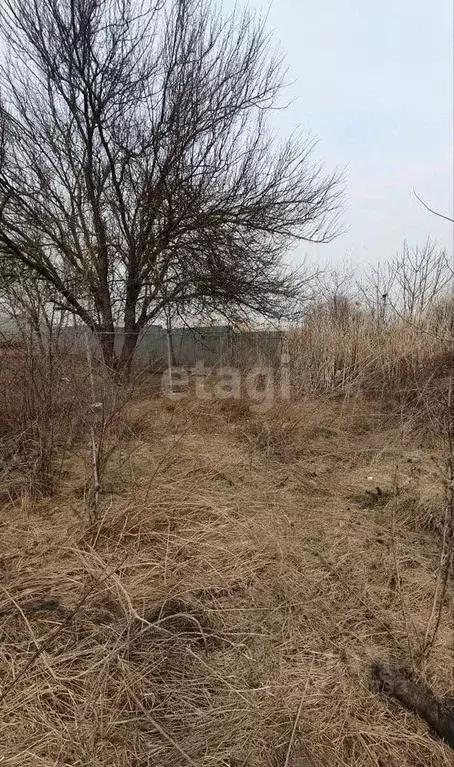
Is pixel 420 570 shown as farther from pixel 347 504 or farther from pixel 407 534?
pixel 347 504


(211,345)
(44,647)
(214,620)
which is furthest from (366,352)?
(44,647)

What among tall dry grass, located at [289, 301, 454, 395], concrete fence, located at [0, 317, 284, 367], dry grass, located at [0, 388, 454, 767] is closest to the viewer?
dry grass, located at [0, 388, 454, 767]

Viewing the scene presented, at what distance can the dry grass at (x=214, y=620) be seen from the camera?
1334mm

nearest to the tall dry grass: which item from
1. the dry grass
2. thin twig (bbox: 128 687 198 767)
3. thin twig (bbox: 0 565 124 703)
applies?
the dry grass

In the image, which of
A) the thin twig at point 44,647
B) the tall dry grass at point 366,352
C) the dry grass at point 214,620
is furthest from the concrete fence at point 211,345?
the thin twig at point 44,647

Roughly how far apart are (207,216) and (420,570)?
269 inches

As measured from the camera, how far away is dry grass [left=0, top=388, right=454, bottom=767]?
1.33 m

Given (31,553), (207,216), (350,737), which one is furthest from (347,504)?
(207,216)

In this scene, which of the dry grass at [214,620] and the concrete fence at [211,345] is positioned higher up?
the concrete fence at [211,345]

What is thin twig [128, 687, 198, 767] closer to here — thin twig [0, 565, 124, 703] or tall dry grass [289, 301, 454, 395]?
thin twig [0, 565, 124, 703]

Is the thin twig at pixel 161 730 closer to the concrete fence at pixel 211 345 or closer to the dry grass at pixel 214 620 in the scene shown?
the dry grass at pixel 214 620

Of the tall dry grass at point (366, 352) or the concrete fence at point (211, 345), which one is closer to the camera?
the tall dry grass at point (366, 352)

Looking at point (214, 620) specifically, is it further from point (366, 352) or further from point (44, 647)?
point (366, 352)

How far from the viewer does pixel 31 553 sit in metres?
2.39
